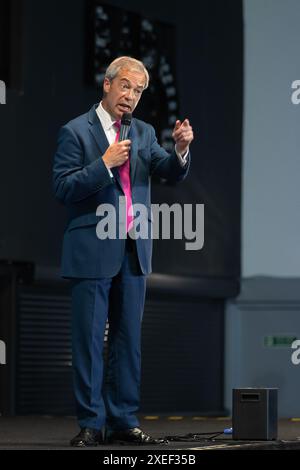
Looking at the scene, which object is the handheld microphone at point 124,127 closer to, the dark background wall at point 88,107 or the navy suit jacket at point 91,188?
the navy suit jacket at point 91,188

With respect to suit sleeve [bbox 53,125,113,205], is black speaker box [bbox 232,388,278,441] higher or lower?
lower

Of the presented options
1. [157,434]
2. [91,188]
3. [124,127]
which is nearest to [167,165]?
[124,127]

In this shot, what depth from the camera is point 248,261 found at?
7715mm

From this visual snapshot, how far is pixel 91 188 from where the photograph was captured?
3820 millimetres

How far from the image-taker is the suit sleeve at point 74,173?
12.5 feet

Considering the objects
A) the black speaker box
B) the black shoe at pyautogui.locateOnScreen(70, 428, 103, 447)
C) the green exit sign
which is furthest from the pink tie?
the green exit sign

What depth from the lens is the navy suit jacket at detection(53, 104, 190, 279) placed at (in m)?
3.85

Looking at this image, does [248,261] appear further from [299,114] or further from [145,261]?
[145,261]

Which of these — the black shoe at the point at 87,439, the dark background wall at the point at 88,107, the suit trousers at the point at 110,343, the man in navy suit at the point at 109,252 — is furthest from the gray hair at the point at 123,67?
the dark background wall at the point at 88,107

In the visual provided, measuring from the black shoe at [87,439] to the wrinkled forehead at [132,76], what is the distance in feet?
3.96

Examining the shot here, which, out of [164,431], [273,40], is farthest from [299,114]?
[164,431]

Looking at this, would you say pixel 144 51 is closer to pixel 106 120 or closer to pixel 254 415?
pixel 106 120

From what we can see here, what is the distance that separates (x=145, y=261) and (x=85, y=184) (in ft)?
1.22

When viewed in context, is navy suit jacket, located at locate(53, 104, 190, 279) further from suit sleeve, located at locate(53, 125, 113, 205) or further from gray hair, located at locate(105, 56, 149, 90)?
gray hair, located at locate(105, 56, 149, 90)
